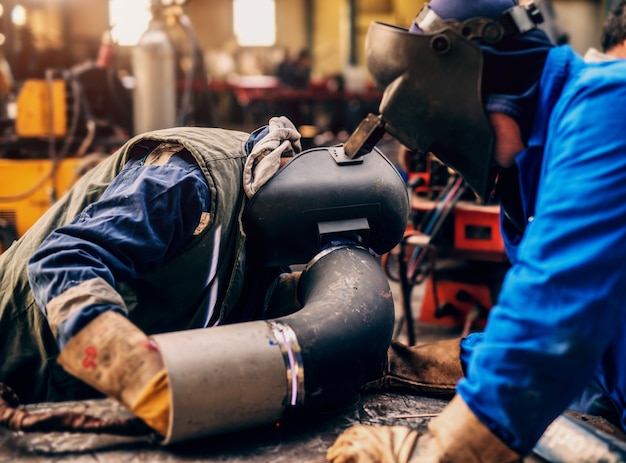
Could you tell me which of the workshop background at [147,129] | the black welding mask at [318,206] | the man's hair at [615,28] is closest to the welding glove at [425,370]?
the black welding mask at [318,206]

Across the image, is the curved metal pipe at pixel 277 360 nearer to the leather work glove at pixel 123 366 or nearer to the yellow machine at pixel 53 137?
the leather work glove at pixel 123 366

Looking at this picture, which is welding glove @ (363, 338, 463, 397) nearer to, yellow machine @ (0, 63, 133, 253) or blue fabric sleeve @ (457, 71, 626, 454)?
blue fabric sleeve @ (457, 71, 626, 454)

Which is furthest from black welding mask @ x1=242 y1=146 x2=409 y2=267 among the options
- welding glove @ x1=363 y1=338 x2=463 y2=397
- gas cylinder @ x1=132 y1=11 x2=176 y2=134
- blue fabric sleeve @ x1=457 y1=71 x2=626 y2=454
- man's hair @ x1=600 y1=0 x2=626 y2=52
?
gas cylinder @ x1=132 y1=11 x2=176 y2=134

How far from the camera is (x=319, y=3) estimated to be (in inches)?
690

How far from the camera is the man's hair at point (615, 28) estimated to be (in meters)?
3.10

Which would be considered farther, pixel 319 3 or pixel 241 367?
pixel 319 3

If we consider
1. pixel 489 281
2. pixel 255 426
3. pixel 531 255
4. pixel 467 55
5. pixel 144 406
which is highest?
pixel 467 55

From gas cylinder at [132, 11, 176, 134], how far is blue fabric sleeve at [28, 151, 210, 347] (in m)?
3.69

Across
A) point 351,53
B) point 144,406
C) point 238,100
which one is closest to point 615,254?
point 144,406

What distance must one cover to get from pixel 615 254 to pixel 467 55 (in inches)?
→ 18.8

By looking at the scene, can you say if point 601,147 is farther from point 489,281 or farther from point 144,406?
point 489,281

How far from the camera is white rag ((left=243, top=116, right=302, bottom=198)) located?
1.90 m

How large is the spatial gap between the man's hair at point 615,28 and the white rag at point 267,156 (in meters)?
1.86

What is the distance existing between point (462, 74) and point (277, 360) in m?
0.69
